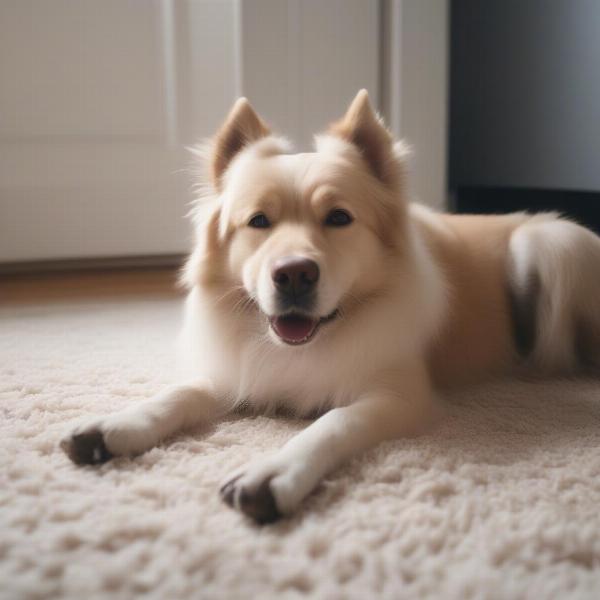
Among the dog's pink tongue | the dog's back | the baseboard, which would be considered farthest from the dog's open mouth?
the baseboard

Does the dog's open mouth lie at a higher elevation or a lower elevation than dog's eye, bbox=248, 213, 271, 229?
lower

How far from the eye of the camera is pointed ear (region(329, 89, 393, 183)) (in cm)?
170

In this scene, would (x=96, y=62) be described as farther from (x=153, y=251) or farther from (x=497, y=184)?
(x=497, y=184)

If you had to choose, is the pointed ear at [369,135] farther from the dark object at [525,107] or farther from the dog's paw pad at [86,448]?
the dark object at [525,107]

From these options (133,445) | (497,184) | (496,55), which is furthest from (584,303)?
(496,55)

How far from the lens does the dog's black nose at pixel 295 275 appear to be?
4.48ft

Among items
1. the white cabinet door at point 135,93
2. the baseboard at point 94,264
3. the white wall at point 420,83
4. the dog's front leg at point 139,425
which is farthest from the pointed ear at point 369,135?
the baseboard at point 94,264

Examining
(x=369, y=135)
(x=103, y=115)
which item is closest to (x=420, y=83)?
(x=103, y=115)

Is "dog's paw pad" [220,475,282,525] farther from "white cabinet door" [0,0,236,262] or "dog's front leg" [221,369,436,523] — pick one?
"white cabinet door" [0,0,236,262]

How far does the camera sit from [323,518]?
1.04 meters

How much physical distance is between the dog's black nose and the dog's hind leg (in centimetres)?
95

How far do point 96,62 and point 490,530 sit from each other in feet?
10.4

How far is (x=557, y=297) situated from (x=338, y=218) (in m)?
0.83

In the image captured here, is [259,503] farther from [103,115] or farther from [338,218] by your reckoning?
[103,115]
